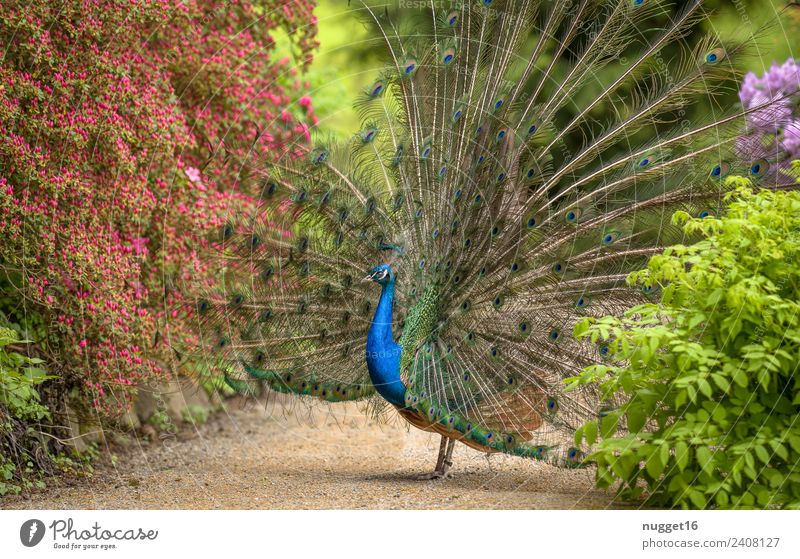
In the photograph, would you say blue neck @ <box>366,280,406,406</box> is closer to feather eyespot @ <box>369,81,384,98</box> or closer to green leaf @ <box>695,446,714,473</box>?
feather eyespot @ <box>369,81,384,98</box>

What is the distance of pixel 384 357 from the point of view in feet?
20.6

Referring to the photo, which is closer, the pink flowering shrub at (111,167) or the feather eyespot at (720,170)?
the feather eyespot at (720,170)

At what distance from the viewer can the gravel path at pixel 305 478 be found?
231 inches

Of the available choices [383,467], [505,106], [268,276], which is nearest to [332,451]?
[383,467]

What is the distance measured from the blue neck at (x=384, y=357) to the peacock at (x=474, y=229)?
1 cm

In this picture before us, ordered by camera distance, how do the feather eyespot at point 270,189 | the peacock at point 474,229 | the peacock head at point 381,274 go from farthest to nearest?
the feather eyespot at point 270,189 < the peacock head at point 381,274 < the peacock at point 474,229

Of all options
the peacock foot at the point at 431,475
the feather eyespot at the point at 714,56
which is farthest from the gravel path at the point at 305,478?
the feather eyespot at the point at 714,56

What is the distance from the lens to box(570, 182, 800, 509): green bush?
4.67 metres

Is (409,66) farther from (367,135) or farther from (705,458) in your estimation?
(705,458)

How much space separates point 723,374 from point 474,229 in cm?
232

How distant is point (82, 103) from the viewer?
6.72 m

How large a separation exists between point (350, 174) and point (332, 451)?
3.25 m

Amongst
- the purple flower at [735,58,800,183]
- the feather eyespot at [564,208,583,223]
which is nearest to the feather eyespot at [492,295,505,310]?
the feather eyespot at [564,208,583,223]

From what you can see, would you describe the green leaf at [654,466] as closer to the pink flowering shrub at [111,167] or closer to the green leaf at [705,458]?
the green leaf at [705,458]
